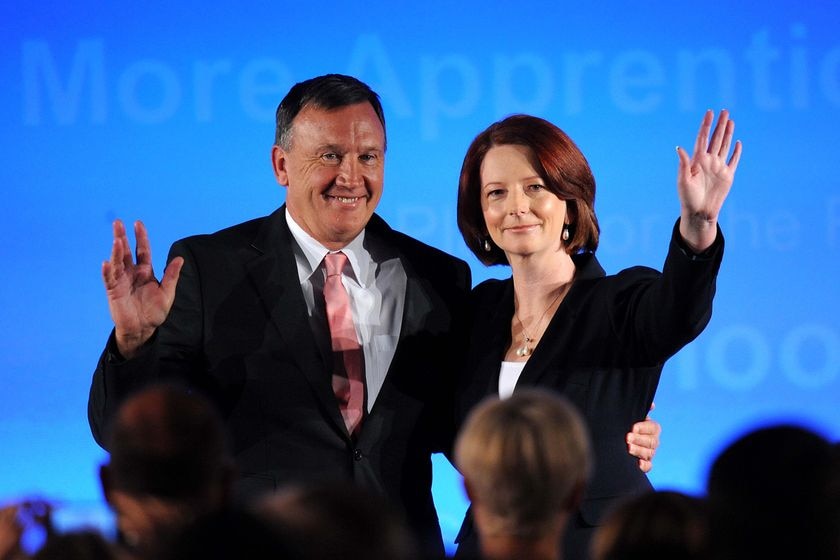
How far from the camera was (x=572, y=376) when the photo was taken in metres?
2.66

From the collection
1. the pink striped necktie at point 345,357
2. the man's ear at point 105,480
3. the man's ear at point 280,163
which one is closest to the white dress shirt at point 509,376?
the pink striped necktie at point 345,357

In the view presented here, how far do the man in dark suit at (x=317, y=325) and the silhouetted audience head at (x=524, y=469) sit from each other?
1233mm

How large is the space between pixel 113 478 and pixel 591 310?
153 cm

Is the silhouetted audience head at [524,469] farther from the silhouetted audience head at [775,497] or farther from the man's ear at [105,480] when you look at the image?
the man's ear at [105,480]

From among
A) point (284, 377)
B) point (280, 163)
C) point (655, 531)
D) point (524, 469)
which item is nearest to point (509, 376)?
point (284, 377)

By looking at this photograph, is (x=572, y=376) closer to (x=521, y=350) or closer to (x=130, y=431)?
(x=521, y=350)

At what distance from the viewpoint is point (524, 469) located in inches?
57.3

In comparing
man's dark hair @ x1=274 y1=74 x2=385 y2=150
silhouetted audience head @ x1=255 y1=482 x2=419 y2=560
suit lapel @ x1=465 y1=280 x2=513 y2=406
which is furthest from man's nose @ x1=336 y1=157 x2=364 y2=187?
silhouetted audience head @ x1=255 y1=482 x2=419 y2=560

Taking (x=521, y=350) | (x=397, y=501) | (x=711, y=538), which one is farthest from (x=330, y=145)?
(x=711, y=538)

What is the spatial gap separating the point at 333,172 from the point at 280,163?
19cm

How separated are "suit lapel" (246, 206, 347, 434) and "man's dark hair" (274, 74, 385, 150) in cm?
27

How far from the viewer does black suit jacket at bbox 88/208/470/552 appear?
2.77 meters

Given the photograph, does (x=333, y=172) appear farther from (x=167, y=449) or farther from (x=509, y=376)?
(x=167, y=449)

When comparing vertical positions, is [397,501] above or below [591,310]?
below
